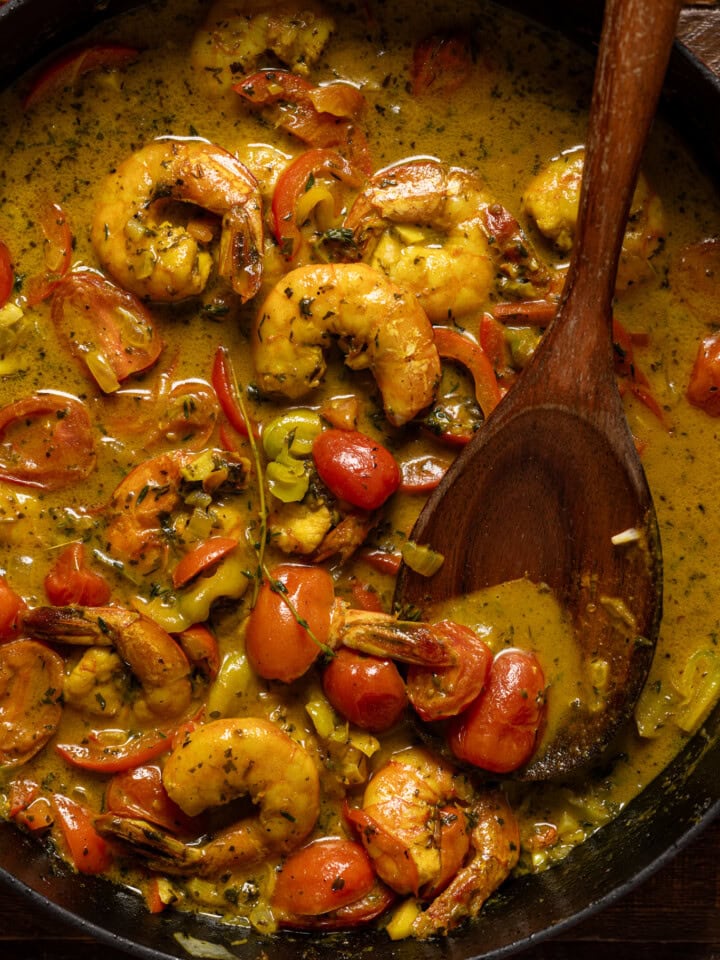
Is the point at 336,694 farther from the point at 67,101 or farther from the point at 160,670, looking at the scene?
the point at 67,101

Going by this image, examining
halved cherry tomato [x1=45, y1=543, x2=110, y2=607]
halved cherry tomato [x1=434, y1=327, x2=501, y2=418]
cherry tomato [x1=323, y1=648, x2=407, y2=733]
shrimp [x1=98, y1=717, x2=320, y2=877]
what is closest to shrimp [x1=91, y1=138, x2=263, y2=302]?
halved cherry tomato [x1=434, y1=327, x2=501, y2=418]

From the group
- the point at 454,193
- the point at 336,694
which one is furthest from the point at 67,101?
the point at 336,694

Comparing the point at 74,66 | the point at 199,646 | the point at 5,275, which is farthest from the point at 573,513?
the point at 74,66

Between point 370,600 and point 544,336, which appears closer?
point 544,336

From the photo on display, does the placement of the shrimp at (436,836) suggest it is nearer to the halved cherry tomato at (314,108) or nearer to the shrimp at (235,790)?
the shrimp at (235,790)

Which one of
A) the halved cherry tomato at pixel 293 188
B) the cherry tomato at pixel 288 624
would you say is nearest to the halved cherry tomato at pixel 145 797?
the cherry tomato at pixel 288 624

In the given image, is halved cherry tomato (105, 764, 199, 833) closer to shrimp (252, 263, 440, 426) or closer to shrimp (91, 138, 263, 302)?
shrimp (252, 263, 440, 426)
